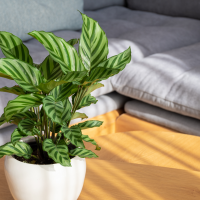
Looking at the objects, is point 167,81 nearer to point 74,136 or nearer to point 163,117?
point 163,117

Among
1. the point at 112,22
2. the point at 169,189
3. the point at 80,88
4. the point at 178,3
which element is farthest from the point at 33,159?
the point at 178,3

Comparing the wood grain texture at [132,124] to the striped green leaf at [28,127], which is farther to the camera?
the wood grain texture at [132,124]

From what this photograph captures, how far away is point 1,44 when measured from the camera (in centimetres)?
45

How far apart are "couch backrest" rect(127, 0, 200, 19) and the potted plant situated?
1764 millimetres

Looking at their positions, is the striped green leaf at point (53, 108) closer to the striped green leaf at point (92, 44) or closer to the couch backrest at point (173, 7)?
the striped green leaf at point (92, 44)

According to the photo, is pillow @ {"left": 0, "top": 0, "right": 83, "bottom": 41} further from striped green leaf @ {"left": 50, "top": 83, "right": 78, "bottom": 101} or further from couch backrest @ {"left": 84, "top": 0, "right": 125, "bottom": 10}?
striped green leaf @ {"left": 50, "top": 83, "right": 78, "bottom": 101}

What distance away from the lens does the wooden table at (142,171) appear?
0.59 metres

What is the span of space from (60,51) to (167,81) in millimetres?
827

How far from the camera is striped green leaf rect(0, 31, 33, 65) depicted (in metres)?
0.45

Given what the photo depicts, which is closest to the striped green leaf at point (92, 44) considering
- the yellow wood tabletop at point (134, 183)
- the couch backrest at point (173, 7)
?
the yellow wood tabletop at point (134, 183)

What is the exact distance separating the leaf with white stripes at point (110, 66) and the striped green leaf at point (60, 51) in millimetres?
31

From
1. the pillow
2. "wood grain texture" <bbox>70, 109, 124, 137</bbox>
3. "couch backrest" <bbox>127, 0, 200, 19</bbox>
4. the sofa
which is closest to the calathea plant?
the sofa

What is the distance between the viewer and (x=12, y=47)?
0.47 metres

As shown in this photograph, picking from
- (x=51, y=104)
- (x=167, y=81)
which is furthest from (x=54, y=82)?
(x=167, y=81)
